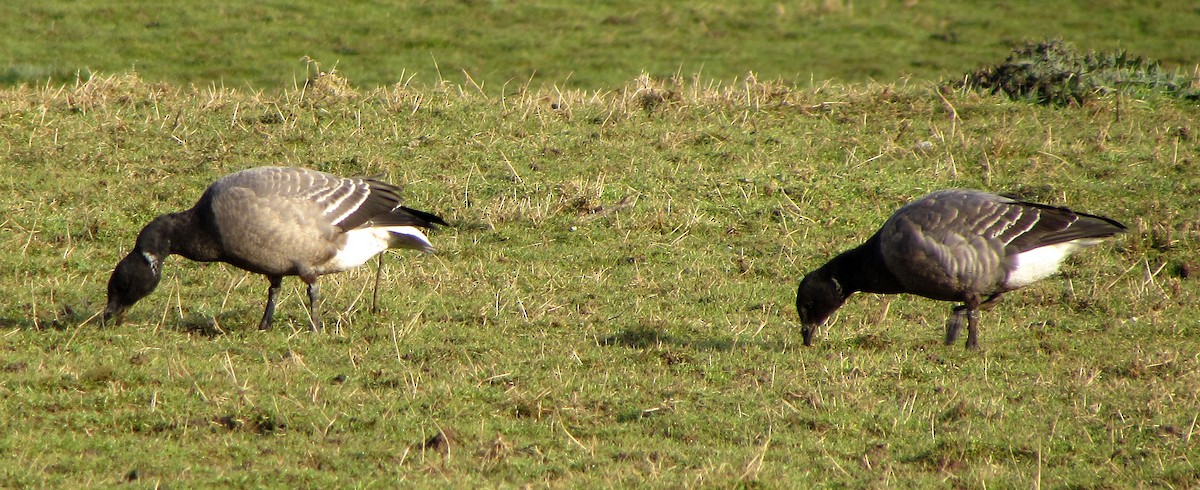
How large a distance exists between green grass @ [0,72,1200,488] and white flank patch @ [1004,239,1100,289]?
0.50 meters

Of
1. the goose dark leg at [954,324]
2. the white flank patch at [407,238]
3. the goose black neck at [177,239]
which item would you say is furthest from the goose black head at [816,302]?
the goose black neck at [177,239]

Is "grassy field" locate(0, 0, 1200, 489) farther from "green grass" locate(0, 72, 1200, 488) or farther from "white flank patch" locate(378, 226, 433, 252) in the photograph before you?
"white flank patch" locate(378, 226, 433, 252)

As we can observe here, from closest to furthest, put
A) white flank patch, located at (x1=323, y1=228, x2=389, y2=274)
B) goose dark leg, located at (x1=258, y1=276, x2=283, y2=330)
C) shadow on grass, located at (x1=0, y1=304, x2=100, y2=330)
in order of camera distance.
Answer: shadow on grass, located at (x1=0, y1=304, x2=100, y2=330), goose dark leg, located at (x1=258, y1=276, x2=283, y2=330), white flank patch, located at (x1=323, y1=228, x2=389, y2=274)

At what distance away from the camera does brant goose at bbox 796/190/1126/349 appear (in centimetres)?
944

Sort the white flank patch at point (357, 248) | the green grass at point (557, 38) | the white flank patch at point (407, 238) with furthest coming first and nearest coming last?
the green grass at point (557, 38)
the white flank patch at point (407, 238)
the white flank patch at point (357, 248)

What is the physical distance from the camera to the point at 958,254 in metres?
9.41

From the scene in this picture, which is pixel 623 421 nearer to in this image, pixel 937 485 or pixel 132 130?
pixel 937 485

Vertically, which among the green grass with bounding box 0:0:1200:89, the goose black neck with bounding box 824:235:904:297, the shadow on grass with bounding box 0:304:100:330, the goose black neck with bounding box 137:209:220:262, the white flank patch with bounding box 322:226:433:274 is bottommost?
the green grass with bounding box 0:0:1200:89

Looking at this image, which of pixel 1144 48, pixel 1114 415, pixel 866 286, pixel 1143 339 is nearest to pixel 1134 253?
pixel 1143 339

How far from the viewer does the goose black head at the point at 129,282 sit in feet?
30.6

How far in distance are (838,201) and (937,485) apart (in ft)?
21.5

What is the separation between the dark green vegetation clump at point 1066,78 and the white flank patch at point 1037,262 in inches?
274

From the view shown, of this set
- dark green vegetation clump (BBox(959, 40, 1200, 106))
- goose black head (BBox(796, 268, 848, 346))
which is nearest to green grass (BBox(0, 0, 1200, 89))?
dark green vegetation clump (BBox(959, 40, 1200, 106))

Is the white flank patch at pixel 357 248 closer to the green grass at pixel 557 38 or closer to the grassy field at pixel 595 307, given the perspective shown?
the grassy field at pixel 595 307
